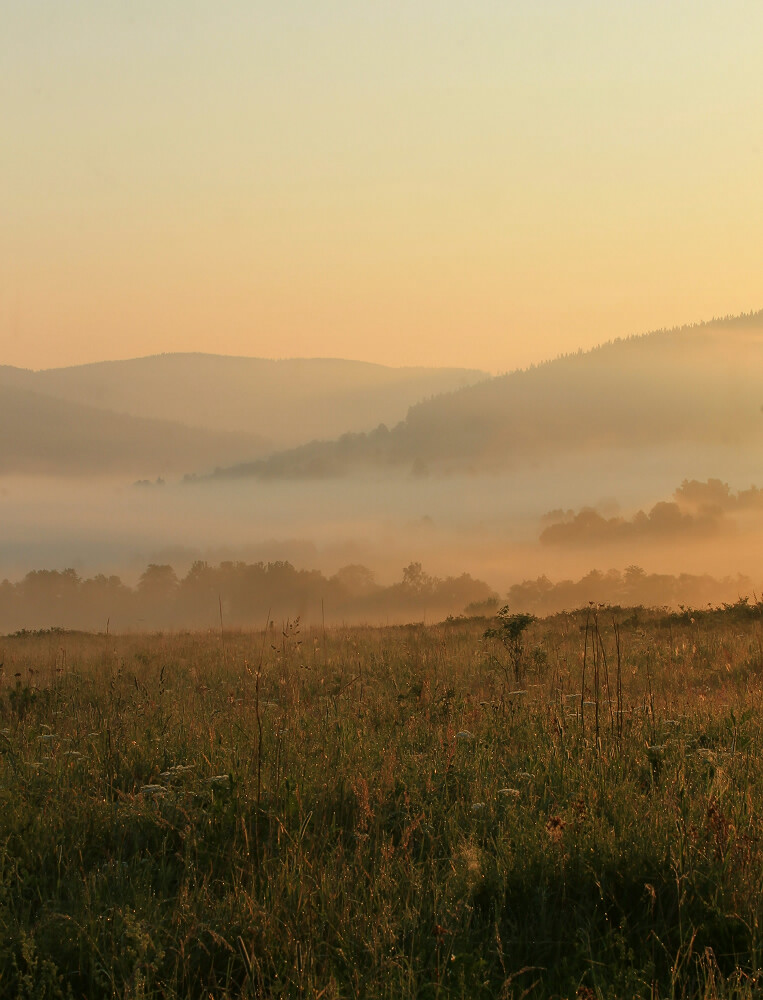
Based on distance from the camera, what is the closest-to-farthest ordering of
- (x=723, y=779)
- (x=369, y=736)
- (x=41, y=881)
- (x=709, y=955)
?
(x=709, y=955) < (x=41, y=881) < (x=723, y=779) < (x=369, y=736)

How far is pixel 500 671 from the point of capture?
10070 millimetres

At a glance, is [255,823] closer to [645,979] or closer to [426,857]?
[426,857]

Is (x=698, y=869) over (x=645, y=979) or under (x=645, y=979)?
over

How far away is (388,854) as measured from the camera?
3625 millimetres

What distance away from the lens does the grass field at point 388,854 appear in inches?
120

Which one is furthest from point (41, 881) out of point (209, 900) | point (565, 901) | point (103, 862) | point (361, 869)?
point (565, 901)

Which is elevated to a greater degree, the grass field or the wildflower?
the wildflower

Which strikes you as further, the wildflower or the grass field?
the wildflower

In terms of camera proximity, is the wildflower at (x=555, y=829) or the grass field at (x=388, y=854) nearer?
the grass field at (x=388, y=854)

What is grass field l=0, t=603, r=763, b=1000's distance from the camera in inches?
120

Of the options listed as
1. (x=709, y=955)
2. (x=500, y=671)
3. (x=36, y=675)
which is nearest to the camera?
(x=709, y=955)

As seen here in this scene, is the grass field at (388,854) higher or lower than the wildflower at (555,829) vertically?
lower

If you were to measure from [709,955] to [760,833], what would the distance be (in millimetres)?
1211

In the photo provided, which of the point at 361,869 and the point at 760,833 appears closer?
the point at 361,869
